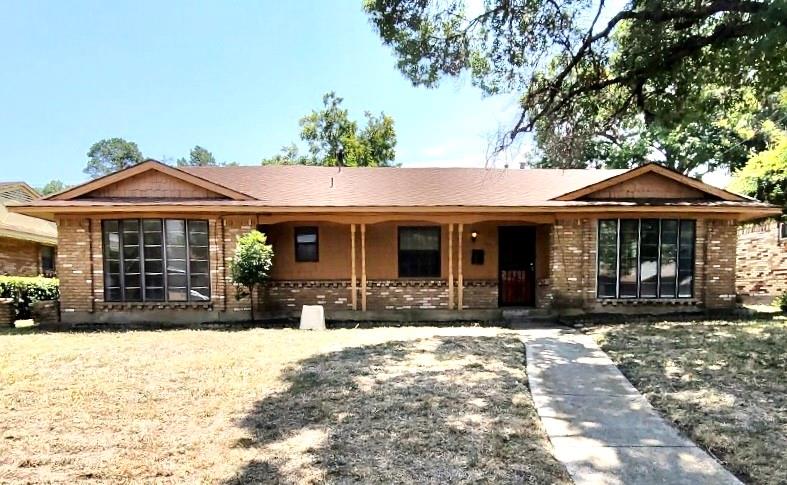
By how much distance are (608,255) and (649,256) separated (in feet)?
3.19

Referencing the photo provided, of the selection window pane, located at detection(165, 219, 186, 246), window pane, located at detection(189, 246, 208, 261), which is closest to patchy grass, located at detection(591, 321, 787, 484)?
window pane, located at detection(189, 246, 208, 261)

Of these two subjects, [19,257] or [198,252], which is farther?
[19,257]

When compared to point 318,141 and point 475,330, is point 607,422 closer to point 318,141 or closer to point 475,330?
point 475,330

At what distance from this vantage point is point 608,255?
1061cm

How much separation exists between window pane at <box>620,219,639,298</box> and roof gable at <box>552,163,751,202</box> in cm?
73

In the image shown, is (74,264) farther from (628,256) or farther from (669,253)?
(669,253)

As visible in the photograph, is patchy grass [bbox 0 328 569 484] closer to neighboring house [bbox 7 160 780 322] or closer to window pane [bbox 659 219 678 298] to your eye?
neighboring house [bbox 7 160 780 322]

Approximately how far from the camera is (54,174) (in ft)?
250

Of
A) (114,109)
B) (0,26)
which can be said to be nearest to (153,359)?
(0,26)

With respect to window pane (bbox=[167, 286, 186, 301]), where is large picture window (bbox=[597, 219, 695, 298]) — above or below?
above

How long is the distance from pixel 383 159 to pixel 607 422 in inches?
1089

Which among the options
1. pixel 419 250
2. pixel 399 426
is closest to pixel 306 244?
pixel 419 250

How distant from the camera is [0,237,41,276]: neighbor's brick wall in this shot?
14516 mm

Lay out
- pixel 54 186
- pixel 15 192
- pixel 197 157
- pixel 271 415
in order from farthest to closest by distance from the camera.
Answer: pixel 197 157 < pixel 54 186 < pixel 15 192 < pixel 271 415
